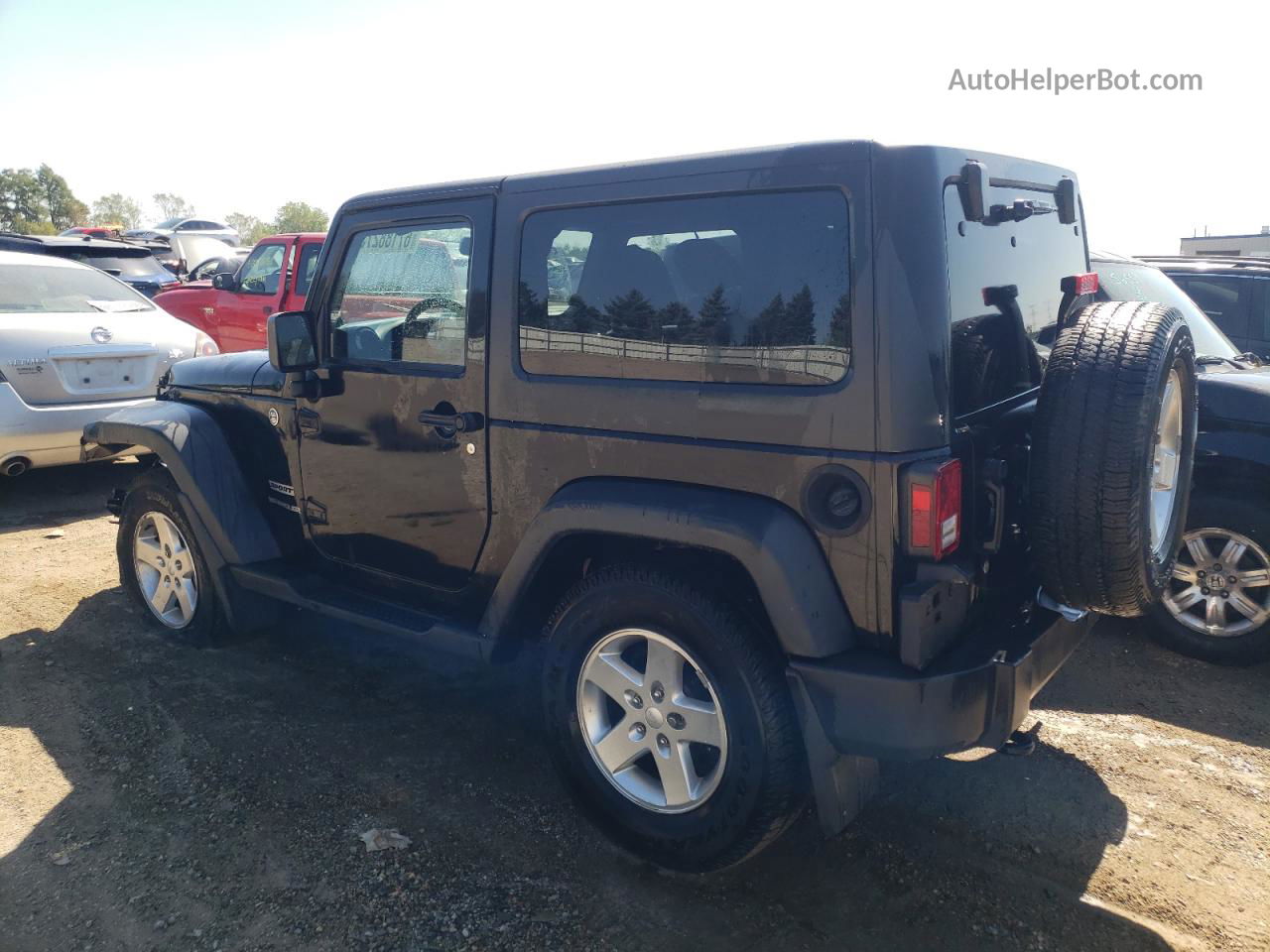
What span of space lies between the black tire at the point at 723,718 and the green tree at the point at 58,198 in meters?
64.2

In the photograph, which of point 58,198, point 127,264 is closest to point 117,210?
point 58,198

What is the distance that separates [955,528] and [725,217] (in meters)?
1.03

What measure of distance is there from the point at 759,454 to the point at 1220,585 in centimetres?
285

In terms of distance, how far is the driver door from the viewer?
3258 millimetres

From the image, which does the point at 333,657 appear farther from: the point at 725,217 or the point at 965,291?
the point at 965,291

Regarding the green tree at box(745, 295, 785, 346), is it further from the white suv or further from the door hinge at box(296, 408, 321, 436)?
the white suv

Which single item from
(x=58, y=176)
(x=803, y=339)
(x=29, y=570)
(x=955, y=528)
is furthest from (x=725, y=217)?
(x=58, y=176)

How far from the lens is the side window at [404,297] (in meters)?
3.31

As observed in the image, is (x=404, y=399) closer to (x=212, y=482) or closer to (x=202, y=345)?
(x=212, y=482)

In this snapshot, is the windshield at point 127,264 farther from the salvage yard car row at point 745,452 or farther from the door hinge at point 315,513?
the salvage yard car row at point 745,452

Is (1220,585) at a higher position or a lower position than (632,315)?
lower

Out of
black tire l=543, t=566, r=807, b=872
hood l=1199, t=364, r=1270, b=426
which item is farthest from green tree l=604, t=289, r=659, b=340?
hood l=1199, t=364, r=1270, b=426

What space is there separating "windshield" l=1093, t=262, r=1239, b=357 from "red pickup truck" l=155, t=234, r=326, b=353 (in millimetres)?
7088

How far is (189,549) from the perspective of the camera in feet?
14.3
